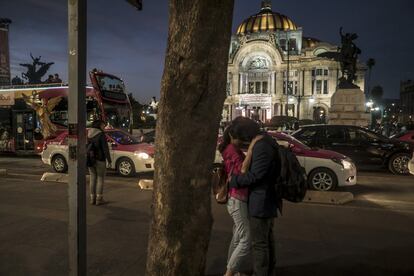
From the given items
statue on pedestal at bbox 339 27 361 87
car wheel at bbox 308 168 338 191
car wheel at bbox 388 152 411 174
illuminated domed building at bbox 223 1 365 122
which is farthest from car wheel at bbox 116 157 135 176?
illuminated domed building at bbox 223 1 365 122

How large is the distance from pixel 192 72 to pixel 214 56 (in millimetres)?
206

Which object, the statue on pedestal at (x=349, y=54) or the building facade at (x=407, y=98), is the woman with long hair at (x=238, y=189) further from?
the building facade at (x=407, y=98)

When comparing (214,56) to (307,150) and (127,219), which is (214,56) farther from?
(307,150)

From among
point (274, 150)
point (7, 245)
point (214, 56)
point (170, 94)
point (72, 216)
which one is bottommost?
point (7, 245)

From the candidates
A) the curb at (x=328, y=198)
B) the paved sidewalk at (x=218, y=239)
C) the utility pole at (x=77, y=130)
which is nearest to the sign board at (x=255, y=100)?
the curb at (x=328, y=198)

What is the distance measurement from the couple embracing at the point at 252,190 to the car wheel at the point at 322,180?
19.3 feet

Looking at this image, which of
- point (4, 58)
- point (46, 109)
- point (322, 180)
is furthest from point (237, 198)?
point (4, 58)

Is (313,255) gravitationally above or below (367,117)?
below

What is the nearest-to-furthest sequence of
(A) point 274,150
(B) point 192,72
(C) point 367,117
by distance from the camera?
(B) point 192,72 < (A) point 274,150 < (C) point 367,117

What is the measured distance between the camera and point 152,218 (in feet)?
9.41

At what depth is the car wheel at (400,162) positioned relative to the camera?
11.9 metres

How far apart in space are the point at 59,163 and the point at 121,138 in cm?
225

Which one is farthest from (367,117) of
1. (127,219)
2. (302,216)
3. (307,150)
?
(127,219)

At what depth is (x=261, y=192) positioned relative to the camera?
343 centimetres
